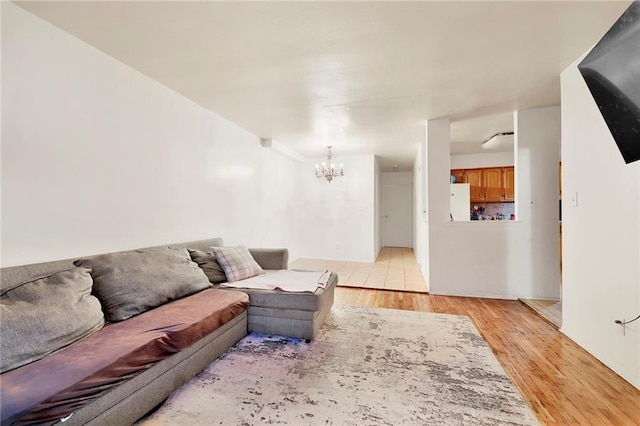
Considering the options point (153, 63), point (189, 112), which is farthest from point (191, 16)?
point (189, 112)

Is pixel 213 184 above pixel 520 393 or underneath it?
above

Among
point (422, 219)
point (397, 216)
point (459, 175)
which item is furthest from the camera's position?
point (397, 216)

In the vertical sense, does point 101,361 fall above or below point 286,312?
above

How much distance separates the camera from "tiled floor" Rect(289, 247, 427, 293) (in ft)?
13.4

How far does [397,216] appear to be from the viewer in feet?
26.6

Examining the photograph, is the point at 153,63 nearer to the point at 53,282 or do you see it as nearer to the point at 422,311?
the point at 53,282

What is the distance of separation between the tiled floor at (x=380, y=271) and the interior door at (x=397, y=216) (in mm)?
1260

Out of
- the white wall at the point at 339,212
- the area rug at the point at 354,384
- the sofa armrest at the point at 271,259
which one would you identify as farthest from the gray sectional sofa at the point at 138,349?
the white wall at the point at 339,212

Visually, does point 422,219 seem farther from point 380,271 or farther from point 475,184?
point 475,184

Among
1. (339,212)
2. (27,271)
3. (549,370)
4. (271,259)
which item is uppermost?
(339,212)

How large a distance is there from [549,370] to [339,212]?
4653 millimetres

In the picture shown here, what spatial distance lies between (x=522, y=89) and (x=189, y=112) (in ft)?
12.1

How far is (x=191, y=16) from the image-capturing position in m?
1.70

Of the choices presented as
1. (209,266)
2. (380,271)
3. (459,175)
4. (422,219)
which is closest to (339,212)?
(380,271)
